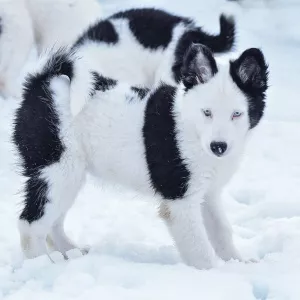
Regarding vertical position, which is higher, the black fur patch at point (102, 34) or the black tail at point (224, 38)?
Result: the black fur patch at point (102, 34)

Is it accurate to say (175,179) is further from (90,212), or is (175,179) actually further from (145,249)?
(90,212)

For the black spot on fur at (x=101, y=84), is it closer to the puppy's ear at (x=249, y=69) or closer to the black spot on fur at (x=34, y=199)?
the black spot on fur at (x=34, y=199)

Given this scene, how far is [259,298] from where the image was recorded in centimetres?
357

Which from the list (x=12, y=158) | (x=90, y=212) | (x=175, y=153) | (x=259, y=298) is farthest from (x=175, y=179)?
(x=12, y=158)

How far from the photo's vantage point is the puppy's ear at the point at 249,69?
401 centimetres

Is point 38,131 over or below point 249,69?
below

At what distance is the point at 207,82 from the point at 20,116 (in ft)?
3.91

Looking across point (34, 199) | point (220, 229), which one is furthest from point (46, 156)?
point (220, 229)

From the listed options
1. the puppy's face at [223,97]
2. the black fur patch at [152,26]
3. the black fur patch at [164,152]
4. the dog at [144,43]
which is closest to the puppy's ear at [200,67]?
the puppy's face at [223,97]

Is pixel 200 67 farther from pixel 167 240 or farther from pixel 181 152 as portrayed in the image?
pixel 167 240

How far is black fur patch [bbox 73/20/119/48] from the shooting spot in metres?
6.59

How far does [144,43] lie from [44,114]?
2521 millimetres

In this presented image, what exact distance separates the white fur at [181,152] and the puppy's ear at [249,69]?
0.16 feet

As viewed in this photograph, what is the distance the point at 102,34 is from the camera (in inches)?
260
